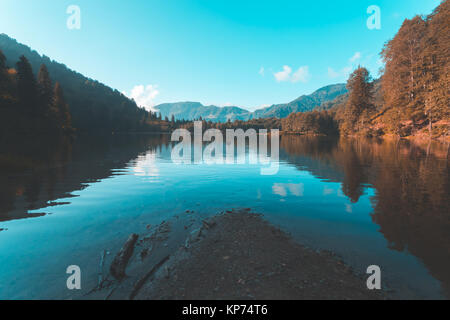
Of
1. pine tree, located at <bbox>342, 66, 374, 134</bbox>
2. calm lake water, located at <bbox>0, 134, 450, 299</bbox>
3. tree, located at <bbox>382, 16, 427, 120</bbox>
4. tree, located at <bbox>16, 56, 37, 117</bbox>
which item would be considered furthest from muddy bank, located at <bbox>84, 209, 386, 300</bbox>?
pine tree, located at <bbox>342, 66, 374, 134</bbox>

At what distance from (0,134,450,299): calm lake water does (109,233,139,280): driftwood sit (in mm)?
669

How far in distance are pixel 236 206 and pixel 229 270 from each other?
6.80 m

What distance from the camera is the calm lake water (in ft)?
21.4

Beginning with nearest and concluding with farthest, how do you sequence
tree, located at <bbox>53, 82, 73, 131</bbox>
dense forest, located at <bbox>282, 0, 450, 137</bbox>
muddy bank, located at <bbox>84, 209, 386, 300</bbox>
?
muddy bank, located at <bbox>84, 209, 386, 300</bbox>, dense forest, located at <bbox>282, 0, 450, 137</bbox>, tree, located at <bbox>53, 82, 73, 131</bbox>

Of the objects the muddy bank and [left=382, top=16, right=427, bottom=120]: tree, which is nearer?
the muddy bank

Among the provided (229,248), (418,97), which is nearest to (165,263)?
(229,248)

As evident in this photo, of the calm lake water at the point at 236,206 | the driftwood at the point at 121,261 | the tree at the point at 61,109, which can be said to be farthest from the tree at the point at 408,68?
the tree at the point at 61,109

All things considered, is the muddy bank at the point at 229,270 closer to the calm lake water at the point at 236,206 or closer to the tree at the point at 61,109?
the calm lake water at the point at 236,206

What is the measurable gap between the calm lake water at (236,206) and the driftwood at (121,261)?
669 millimetres

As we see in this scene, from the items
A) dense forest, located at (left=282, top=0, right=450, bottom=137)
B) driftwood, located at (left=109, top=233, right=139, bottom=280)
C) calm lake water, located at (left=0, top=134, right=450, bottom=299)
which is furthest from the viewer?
dense forest, located at (left=282, top=0, right=450, bottom=137)

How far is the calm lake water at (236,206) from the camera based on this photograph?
653cm

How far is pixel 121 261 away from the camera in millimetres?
6762

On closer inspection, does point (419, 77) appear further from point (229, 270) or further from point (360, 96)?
point (229, 270)

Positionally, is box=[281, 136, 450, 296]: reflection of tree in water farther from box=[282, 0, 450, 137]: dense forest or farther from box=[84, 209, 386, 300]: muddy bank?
box=[282, 0, 450, 137]: dense forest
